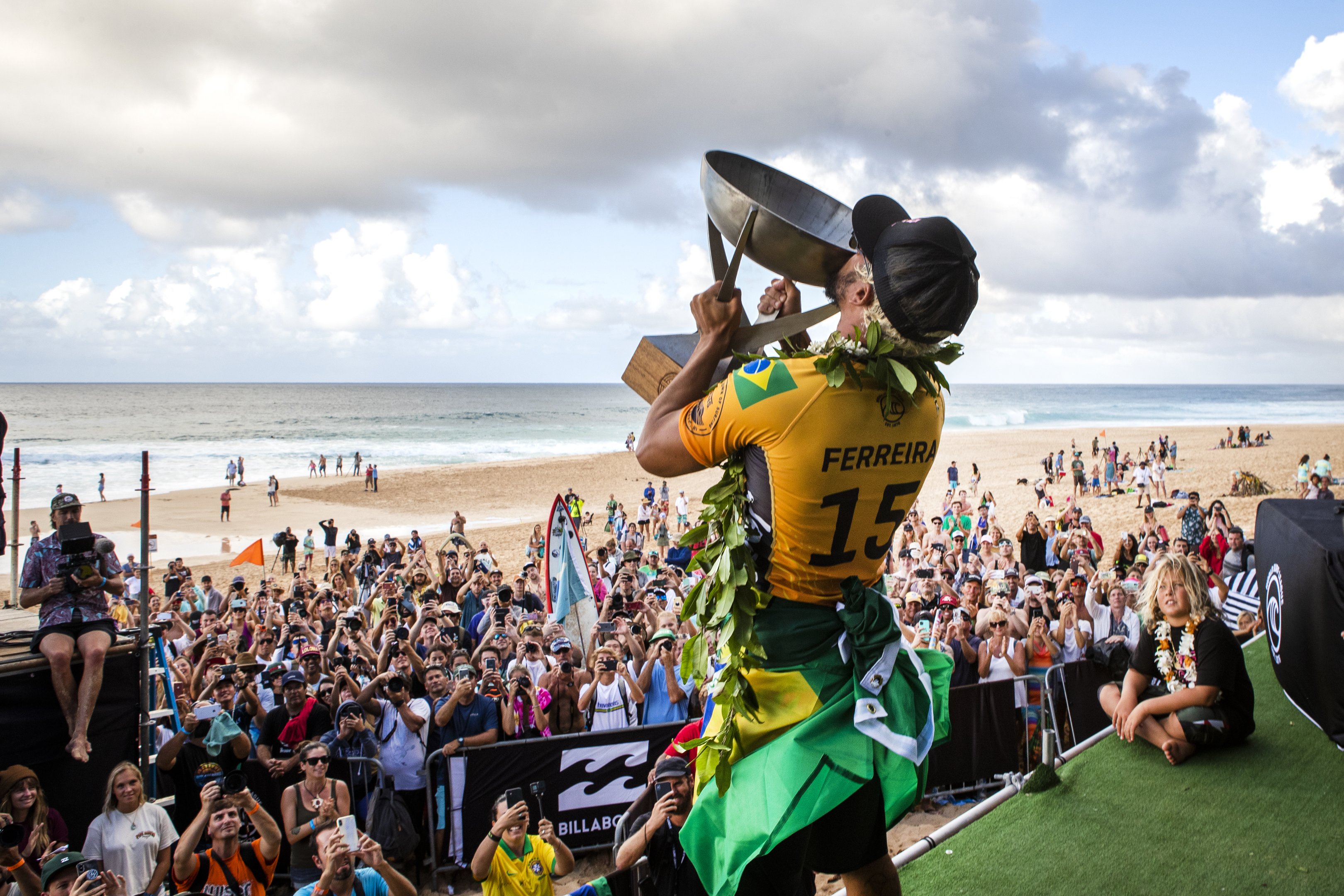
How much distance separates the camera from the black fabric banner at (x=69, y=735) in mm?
5109

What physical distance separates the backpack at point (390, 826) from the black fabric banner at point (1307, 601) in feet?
19.7

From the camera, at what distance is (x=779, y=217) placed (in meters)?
2.26

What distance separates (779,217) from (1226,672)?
146 inches

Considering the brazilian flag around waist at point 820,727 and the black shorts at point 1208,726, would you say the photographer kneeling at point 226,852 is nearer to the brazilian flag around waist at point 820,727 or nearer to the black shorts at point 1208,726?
the brazilian flag around waist at point 820,727

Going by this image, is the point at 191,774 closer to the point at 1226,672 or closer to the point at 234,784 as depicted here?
the point at 234,784

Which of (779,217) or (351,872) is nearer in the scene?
(779,217)

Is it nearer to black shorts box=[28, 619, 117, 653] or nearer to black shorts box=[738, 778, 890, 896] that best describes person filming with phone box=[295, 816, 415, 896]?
black shorts box=[28, 619, 117, 653]

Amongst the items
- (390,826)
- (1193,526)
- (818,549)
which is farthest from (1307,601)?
(1193,526)

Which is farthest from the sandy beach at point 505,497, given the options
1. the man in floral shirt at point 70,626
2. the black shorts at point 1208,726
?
the man in floral shirt at point 70,626

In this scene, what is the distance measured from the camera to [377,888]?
4.90 m

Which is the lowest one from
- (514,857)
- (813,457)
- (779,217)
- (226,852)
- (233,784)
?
(226,852)

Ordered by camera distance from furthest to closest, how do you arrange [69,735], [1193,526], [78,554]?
[1193,526] < [78,554] < [69,735]

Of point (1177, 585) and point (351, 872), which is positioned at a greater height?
point (1177, 585)

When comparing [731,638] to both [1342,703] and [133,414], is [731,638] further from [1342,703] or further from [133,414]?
[133,414]
